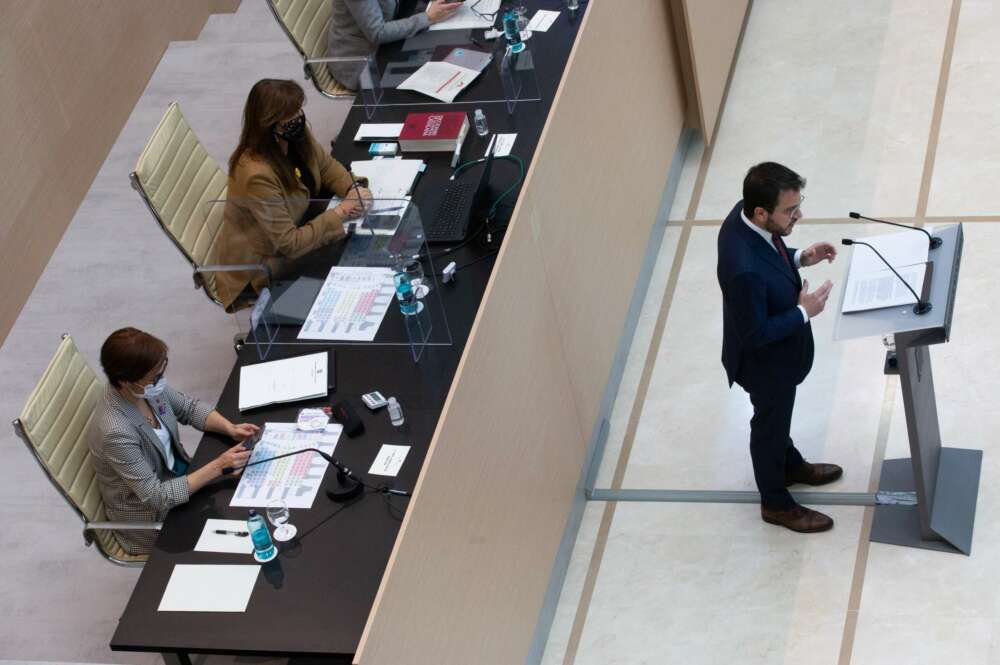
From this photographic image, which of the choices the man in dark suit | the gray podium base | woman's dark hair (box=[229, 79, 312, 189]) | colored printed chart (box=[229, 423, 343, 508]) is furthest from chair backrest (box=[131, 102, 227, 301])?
the gray podium base

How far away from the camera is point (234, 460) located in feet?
13.9

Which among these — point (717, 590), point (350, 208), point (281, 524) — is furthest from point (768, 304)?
point (281, 524)

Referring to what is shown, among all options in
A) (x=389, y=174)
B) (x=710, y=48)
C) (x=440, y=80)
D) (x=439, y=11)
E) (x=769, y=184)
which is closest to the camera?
(x=769, y=184)

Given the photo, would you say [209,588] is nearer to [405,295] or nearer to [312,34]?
[405,295]

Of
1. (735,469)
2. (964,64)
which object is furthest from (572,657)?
(964,64)

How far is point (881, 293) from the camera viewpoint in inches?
167

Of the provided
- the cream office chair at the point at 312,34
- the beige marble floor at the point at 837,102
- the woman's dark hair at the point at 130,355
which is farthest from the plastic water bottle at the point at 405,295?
the beige marble floor at the point at 837,102

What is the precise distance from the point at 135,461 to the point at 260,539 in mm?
667

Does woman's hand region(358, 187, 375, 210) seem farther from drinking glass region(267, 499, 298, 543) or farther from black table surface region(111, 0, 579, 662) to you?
drinking glass region(267, 499, 298, 543)

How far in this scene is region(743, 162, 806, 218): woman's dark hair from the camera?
4.21m

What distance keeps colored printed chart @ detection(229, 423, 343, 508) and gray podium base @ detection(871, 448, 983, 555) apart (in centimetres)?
206

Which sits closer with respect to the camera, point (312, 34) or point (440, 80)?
point (440, 80)

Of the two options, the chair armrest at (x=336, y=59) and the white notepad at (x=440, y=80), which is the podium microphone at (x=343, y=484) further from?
the chair armrest at (x=336, y=59)

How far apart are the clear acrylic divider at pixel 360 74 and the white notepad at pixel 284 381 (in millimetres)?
1580
